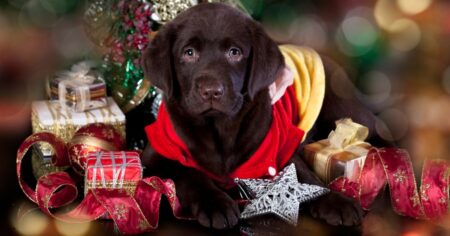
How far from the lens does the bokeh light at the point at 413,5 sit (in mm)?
3068

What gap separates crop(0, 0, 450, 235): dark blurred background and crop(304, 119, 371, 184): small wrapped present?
374 mm

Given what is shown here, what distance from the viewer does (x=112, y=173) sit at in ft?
7.51

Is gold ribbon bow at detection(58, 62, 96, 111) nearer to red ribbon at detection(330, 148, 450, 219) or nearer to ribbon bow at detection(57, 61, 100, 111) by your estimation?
ribbon bow at detection(57, 61, 100, 111)

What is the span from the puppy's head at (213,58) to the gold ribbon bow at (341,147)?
41 cm

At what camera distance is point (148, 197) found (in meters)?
2.25

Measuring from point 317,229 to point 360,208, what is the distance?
0.16m

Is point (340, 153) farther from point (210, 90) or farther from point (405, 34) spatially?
point (405, 34)

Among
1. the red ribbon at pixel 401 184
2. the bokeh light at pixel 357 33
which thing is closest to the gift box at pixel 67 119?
the red ribbon at pixel 401 184

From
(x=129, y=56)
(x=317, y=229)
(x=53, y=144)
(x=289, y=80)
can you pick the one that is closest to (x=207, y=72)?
(x=289, y=80)

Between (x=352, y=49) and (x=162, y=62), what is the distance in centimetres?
142

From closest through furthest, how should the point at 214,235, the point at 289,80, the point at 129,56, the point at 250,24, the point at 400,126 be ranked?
the point at 214,235 < the point at 250,24 < the point at 289,80 < the point at 129,56 < the point at 400,126

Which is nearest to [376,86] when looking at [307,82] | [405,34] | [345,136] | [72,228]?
[405,34]

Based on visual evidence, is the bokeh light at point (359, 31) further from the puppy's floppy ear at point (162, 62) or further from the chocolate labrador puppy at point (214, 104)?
the puppy's floppy ear at point (162, 62)

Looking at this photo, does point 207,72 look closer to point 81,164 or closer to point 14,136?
point 81,164
